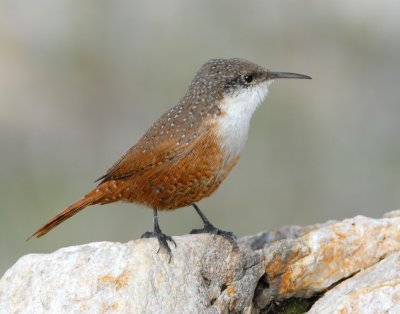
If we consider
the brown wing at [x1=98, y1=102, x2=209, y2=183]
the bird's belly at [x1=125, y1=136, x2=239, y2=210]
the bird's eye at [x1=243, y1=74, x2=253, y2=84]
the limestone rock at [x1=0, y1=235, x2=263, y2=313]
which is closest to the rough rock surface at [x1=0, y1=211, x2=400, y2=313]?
the limestone rock at [x1=0, y1=235, x2=263, y2=313]

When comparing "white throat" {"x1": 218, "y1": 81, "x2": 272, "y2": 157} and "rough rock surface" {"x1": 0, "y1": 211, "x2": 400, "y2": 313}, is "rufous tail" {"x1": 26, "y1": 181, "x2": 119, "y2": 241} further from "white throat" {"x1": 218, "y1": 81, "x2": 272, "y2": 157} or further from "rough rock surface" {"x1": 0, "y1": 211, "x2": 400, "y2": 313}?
"white throat" {"x1": 218, "y1": 81, "x2": 272, "y2": 157}

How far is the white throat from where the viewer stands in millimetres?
6854

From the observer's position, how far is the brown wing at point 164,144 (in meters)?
6.84

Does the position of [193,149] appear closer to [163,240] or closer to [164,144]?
[164,144]

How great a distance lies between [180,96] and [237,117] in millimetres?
7973

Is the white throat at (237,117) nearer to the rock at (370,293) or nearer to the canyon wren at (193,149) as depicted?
the canyon wren at (193,149)

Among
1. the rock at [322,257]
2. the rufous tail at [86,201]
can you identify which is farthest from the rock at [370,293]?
the rufous tail at [86,201]

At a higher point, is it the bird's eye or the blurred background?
the bird's eye

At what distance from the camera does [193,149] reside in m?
6.78

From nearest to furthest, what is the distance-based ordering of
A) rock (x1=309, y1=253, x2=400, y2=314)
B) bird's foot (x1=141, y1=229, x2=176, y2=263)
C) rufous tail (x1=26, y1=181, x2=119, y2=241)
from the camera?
1. rock (x1=309, y1=253, x2=400, y2=314)
2. bird's foot (x1=141, y1=229, x2=176, y2=263)
3. rufous tail (x1=26, y1=181, x2=119, y2=241)

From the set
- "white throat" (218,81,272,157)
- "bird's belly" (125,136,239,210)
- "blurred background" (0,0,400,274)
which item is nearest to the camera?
"bird's belly" (125,136,239,210)

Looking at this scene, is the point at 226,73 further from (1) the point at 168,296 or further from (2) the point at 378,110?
(2) the point at 378,110

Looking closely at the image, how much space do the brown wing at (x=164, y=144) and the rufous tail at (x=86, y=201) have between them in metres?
0.09

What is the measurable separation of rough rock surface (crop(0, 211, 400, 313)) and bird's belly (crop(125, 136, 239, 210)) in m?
0.37
